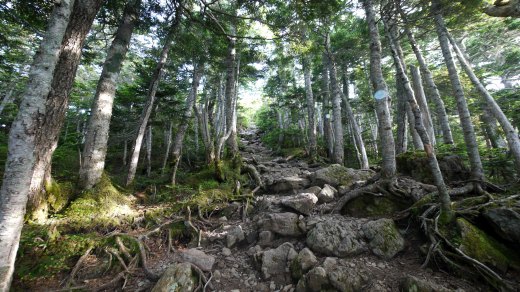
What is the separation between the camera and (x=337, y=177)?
7.45m

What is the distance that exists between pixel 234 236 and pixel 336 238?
2251 mm

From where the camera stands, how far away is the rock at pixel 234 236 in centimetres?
474

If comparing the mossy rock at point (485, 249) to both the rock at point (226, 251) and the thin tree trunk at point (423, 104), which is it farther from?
the thin tree trunk at point (423, 104)

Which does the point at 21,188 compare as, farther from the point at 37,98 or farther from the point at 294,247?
the point at 294,247

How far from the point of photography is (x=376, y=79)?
6043 millimetres

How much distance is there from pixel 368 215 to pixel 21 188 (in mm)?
6332

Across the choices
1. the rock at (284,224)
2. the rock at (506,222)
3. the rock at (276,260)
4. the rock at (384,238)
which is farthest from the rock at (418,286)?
the rock at (284,224)

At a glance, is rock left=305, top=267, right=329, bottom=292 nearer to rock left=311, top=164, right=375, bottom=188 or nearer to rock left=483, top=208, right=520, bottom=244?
rock left=483, top=208, right=520, bottom=244

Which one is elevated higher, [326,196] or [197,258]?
[326,196]

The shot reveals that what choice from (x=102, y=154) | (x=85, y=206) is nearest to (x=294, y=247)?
(x=85, y=206)

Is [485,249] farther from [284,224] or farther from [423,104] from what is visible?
[423,104]

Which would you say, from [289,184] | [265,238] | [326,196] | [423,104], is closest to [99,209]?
[265,238]

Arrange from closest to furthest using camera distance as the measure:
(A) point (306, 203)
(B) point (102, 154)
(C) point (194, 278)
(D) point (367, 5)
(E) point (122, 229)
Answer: (C) point (194, 278), (E) point (122, 229), (A) point (306, 203), (B) point (102, 154), (D) point (367, 5)

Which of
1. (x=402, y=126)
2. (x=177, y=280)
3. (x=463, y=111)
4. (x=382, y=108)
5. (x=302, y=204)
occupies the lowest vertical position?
(x=177, y=280)
